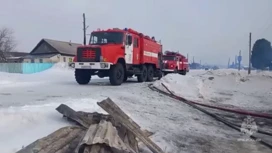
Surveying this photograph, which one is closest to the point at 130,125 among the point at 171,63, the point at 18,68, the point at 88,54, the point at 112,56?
the point at 112,56

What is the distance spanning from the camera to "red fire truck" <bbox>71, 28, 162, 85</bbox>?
1499 cm

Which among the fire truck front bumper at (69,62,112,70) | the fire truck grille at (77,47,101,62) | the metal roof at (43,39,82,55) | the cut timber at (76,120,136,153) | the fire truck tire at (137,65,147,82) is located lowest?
the cut timber at (76,120,136,153)

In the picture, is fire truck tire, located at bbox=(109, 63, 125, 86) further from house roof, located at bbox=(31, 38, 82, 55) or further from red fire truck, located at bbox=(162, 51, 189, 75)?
house roof, located at bbox=(31, 38, 82, 55)

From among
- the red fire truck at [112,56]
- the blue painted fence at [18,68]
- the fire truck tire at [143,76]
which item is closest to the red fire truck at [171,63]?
the fire truck tire at [143,76]

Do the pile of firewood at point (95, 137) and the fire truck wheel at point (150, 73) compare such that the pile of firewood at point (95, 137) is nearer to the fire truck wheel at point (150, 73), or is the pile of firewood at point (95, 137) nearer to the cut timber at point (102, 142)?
the cut timber at point (102, 142)

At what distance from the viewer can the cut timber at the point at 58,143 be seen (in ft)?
13.3

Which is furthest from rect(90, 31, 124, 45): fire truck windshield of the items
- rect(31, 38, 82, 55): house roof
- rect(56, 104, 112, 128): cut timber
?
rect(31, 38, 82, 55): house roof

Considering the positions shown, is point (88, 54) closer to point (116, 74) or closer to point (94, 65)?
point (94, 65)

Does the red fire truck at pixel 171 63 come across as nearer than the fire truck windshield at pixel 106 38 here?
No

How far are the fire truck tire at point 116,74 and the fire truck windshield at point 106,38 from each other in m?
1.34

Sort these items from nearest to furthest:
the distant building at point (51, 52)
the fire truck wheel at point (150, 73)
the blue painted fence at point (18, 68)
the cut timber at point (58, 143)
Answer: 1. the cut timber at point (58, 143)
2. the fire truck wheel at point (150, 73)
3. the blue painted fence at point (18, 68)
4. the distant building at point (51, 52)

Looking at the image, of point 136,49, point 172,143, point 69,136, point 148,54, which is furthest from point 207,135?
point 148,54

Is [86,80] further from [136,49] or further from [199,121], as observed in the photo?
[199,121]

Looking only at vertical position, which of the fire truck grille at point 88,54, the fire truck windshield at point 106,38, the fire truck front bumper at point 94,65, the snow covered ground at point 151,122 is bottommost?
the snow covered ground at point 151,122
